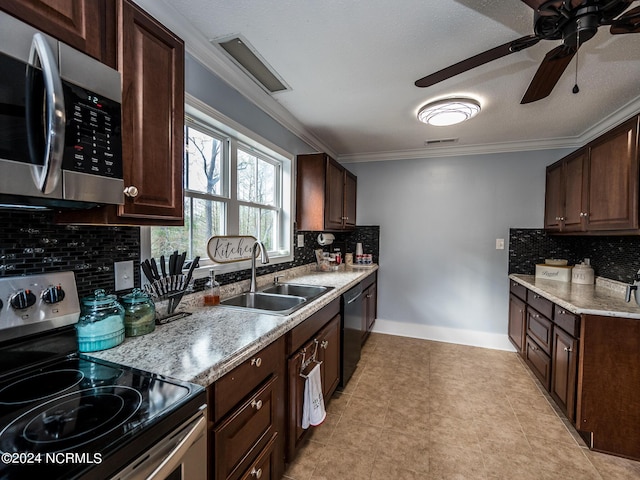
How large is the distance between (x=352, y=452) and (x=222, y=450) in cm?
108

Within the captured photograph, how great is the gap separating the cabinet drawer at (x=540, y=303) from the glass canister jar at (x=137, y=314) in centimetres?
268

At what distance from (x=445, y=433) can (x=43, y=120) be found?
2.51 m

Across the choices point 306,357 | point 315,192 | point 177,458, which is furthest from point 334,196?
point 177,458

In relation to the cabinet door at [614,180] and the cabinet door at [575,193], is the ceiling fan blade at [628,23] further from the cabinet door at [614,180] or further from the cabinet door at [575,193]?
the cabinet door at [575,193]

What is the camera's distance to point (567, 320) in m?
1.95

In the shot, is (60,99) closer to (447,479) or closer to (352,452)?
(352,452)

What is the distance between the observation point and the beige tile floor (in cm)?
163

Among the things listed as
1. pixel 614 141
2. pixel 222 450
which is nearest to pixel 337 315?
pixel 222 450

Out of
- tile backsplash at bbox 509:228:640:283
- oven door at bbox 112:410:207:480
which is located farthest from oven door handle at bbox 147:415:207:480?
tile backsplash at bbox 509:228:640:283

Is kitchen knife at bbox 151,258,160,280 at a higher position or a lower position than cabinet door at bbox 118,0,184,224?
lower

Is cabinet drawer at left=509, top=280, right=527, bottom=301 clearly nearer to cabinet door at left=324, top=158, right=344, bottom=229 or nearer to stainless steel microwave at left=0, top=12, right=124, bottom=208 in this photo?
cabinet door at left=324, top=158, right=344, bottom=229

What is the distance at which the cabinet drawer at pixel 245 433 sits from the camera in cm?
100

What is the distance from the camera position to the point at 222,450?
0.99 meters

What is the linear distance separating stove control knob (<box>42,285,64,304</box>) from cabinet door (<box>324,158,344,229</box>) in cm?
210
